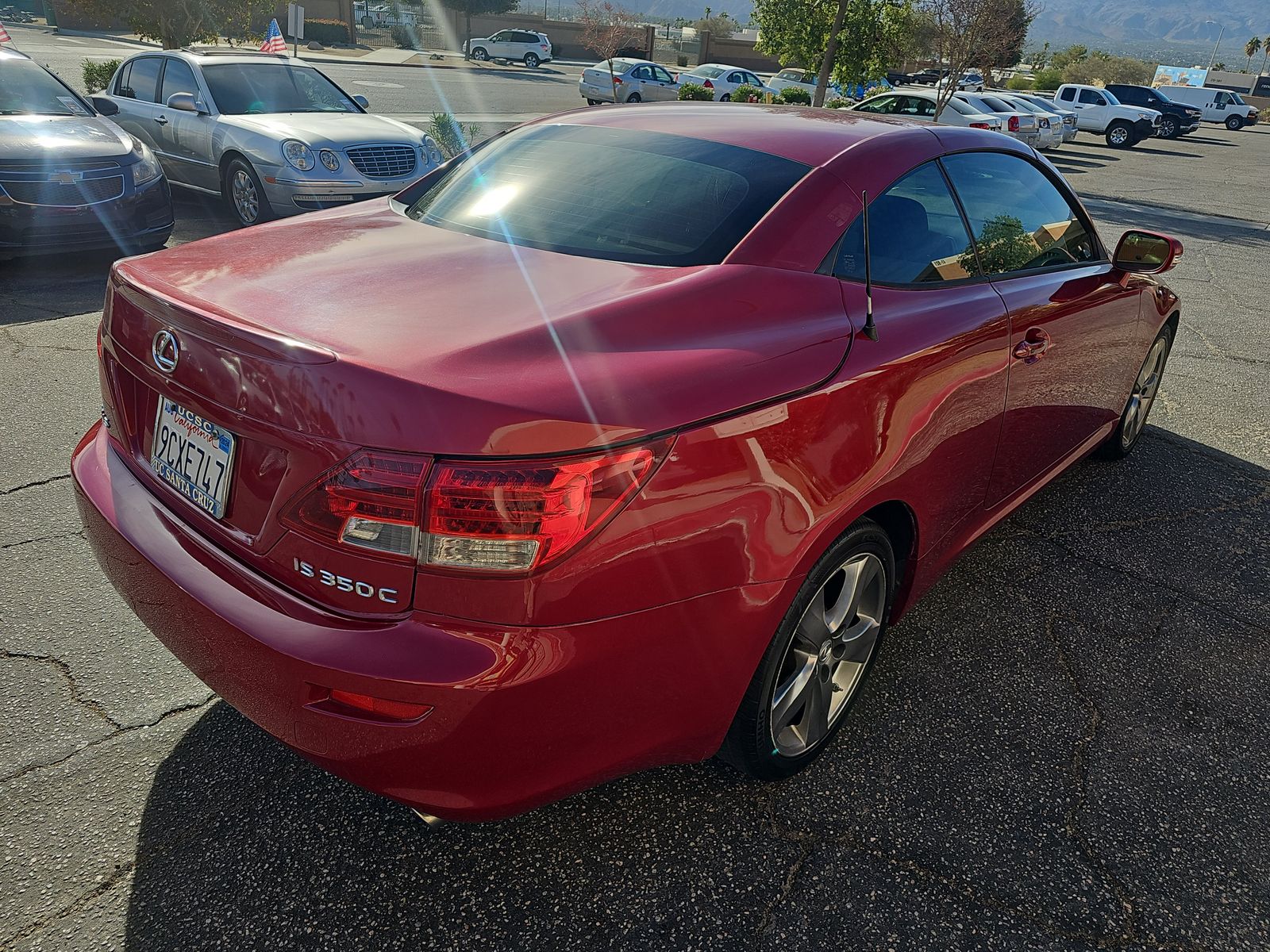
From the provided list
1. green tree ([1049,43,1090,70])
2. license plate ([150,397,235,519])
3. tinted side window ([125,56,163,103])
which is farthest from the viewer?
green tree ([1049,43,1090,70])

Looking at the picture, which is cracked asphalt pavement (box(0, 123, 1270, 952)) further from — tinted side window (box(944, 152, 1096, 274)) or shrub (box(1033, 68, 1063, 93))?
shrub (box(1033, 68, 1063, 93))

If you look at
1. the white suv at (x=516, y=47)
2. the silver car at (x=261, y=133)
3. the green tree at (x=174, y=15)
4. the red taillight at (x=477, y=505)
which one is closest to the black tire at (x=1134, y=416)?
the red taillight at (x=477, y=505)

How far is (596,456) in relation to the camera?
164 cm

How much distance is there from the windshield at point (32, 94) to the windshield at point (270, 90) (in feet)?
4.12

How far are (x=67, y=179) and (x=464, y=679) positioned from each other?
6.76 metres

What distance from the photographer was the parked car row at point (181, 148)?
21.7ft

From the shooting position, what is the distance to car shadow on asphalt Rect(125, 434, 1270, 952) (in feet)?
6.64

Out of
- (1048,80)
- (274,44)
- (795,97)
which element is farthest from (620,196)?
(1048,80)

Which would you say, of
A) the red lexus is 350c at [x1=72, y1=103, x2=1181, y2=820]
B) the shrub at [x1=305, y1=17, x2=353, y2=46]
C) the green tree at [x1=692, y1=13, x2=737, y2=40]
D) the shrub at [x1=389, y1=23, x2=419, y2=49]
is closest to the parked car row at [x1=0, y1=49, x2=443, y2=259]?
the red lexus is 350c at [x1=72, y1=103, x2=1181, y2=820]

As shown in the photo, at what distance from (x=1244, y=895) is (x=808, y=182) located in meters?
2.04

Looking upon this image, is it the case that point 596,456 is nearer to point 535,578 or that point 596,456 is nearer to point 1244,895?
point 535,578

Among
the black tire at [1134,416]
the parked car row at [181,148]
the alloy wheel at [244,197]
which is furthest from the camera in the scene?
the alloy wheel at [244,197]

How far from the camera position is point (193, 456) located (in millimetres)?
1982

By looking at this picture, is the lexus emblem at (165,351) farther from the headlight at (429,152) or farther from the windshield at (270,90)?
the windshield at (270,90)
